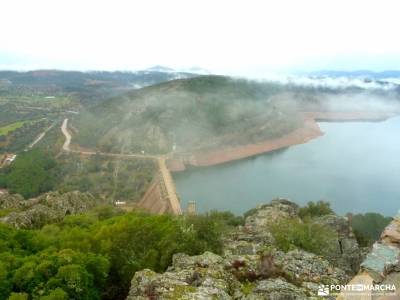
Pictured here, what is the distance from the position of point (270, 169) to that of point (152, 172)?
1681 cm

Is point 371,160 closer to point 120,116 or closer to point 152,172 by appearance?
point 152,172

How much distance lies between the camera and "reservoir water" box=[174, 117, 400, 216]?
44.4 m

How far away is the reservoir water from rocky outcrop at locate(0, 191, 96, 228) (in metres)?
14.8

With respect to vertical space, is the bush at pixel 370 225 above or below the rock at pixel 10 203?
below

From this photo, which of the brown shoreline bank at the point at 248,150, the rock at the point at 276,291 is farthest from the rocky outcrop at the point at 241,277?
the brown shoreline bank at the point at 248,150

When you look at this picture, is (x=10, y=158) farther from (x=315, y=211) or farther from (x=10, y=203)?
(x=315, y=211)

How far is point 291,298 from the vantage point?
31.1ft

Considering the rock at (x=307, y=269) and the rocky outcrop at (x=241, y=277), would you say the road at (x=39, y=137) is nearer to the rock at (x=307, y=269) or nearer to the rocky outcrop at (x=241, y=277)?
the rocky outcrop at (x=241, y=277)

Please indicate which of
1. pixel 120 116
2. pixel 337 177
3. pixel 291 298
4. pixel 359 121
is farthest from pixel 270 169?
pixel 359 121

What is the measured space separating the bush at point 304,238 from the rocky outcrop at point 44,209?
43.2 feet

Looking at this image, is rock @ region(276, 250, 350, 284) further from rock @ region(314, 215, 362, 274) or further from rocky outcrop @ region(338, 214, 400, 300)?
rock @ region(314, 215, 362, 274)

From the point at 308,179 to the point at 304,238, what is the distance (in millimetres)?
35664

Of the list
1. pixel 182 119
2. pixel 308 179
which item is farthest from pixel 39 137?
pixel 308 179

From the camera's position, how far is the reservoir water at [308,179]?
44.4 metres
